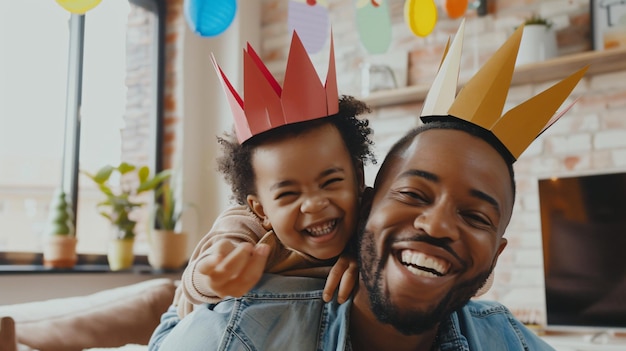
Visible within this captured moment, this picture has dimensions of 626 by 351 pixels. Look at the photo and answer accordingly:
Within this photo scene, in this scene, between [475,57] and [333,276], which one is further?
[475,57]

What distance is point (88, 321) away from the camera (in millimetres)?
1910

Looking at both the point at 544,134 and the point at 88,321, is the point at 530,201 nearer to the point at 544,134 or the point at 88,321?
the point at 544,134

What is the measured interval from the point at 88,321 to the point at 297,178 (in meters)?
1.07

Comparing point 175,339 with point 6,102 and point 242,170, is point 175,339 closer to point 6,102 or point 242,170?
point 242,170

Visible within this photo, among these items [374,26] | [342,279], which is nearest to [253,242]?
[342,279]

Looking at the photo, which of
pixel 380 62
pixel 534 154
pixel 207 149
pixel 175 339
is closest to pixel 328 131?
pixel 175 339

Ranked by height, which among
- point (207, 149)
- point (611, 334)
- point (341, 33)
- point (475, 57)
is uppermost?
point (341, 33)

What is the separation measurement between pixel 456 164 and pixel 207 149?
3.06m

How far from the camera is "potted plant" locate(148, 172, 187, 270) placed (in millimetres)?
3459

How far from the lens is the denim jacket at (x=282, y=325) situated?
997 mm

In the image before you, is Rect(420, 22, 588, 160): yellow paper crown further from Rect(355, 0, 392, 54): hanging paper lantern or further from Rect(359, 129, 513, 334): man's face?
Rect(355, 0, 392, 54): hanging paper lantern

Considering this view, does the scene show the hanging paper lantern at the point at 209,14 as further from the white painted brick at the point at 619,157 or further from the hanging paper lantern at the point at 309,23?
the white painted brick at the point at 619,157

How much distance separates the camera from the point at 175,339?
102 cm

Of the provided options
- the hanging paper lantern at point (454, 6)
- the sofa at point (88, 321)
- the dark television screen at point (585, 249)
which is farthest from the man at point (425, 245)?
the dark television screen at point (585, 249)
